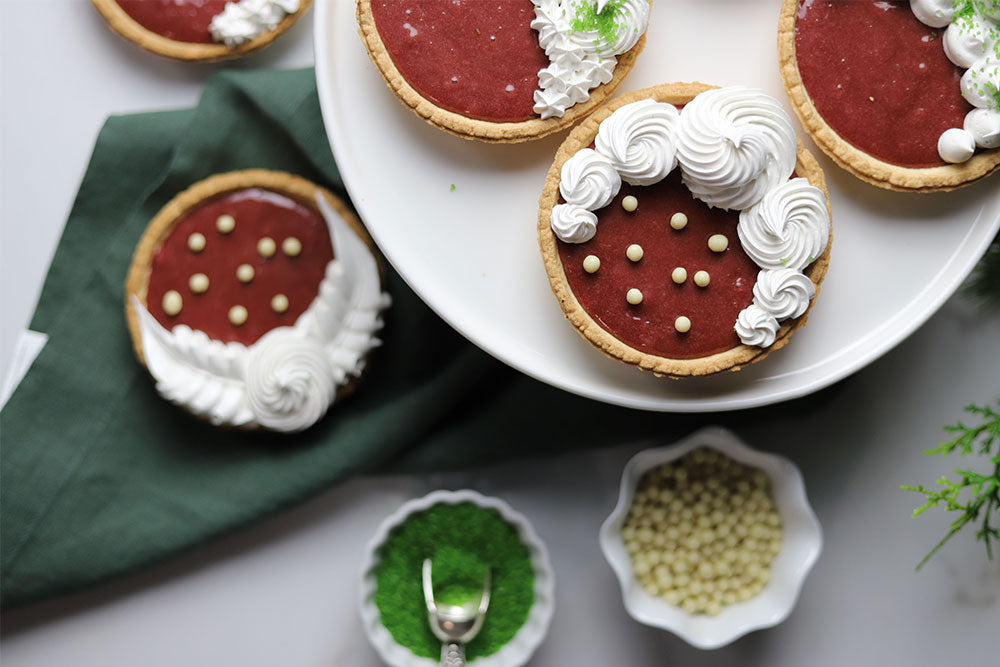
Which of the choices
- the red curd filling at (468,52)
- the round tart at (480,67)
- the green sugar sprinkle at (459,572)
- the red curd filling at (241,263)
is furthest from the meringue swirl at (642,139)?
the green sugar sprinkle at (459,572)

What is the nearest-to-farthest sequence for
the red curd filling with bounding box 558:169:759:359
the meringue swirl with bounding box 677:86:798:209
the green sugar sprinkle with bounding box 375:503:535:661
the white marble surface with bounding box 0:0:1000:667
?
the meringue swirl with bounding box 677:86:798:209 → the red curd filling with bounding box 558:169:759:359 → the green sugar sprinkle with bounding box 375:503:535:661 → the white marble surface with bounding box 0:0:1000:667

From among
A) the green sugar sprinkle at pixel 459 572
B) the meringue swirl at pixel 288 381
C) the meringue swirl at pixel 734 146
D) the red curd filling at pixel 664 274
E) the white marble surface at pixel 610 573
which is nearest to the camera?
the meringue swirl at pixel 734 146

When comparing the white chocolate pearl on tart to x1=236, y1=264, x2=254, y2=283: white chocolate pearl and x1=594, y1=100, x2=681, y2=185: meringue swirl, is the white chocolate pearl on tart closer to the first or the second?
x1=236, y1=264, x2=254, y2=283: white chocolate pearl

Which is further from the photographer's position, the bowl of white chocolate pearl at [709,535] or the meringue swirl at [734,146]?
the bowl of white chocolate pearl at [709,535]

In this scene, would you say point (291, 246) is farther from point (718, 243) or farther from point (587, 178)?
point (718, 243)

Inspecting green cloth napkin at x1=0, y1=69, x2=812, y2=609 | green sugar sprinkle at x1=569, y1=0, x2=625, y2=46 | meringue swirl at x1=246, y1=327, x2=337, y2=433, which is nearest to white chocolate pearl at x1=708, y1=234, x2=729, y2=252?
green sugar sprinkle at x1=569, y1=0, x2=625, y2=46

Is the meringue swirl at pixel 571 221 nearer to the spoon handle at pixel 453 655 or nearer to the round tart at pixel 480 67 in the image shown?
the round tart at pixel 480 67

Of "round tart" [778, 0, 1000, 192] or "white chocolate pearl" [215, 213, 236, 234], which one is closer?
"round tart" [778, 0, 1000, 192]
